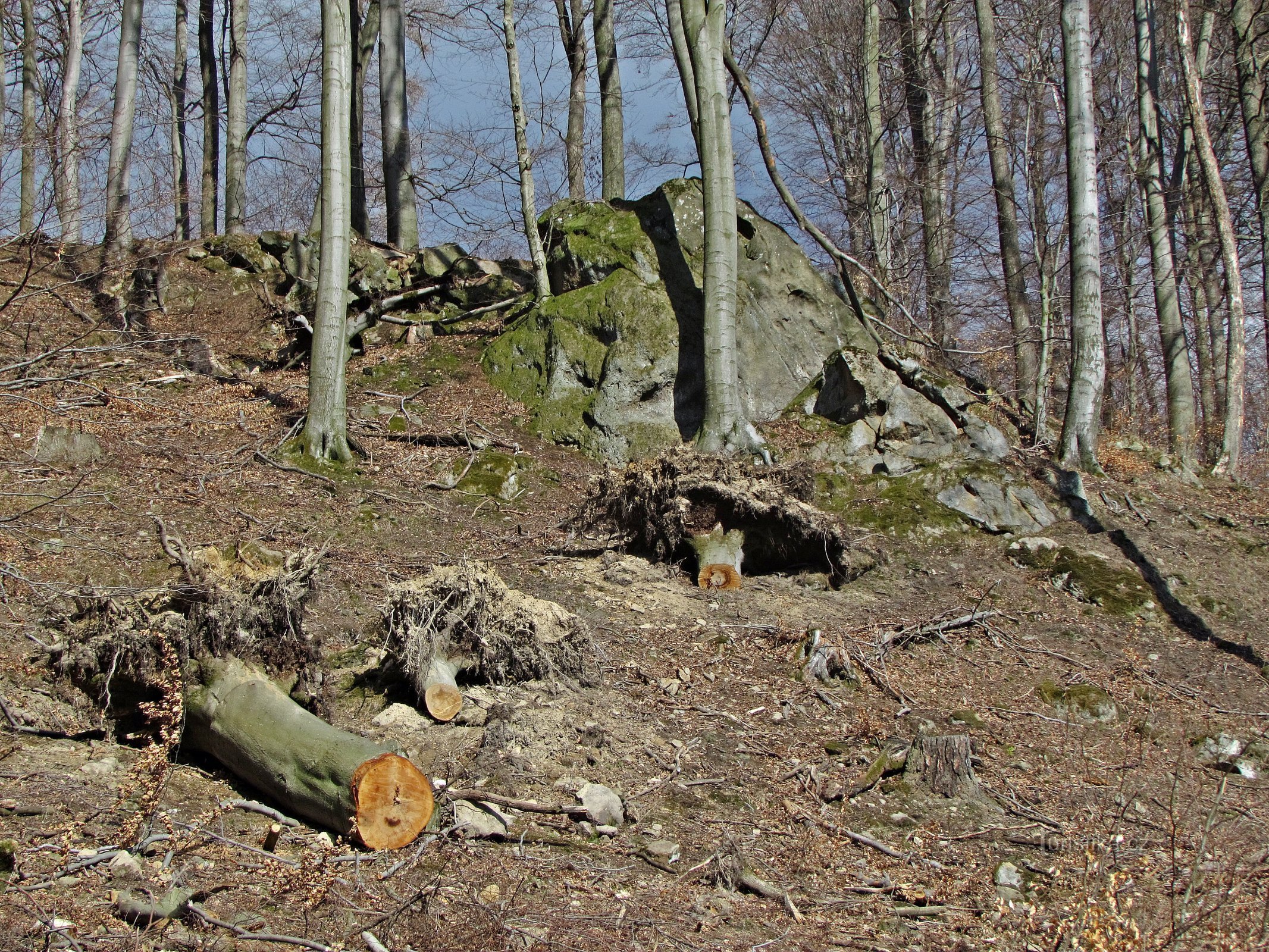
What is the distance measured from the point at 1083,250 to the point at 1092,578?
4.96 m

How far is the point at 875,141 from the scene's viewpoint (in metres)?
16.5

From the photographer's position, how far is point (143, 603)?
4.62 metres

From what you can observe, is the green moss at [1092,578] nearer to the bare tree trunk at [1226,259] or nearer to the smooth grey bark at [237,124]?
the bare tree trunk at [1226,259]

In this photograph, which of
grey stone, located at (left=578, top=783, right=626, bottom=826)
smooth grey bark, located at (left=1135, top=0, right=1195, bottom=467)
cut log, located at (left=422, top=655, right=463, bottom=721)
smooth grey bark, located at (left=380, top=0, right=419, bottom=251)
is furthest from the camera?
smooth grey bark, located at (left=380, top=0, right=419, bottom=251)

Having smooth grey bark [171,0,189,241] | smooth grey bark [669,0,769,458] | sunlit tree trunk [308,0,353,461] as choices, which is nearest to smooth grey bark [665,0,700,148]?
smooth grey bark [669,0,769,458]

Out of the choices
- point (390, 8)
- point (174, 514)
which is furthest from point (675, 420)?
point (390, 8)

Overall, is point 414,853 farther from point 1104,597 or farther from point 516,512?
point 1104,597

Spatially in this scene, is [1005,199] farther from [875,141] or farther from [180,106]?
[180,106]

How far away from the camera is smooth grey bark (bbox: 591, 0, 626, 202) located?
54.3 feet

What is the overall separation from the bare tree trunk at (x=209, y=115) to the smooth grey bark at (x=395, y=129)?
475 centimetres

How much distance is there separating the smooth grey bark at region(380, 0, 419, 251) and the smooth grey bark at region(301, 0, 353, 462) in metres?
7.18

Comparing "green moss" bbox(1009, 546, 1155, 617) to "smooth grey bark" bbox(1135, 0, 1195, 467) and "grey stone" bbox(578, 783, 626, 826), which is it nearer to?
"grey stone" bbox(578, 783, 626, 826)

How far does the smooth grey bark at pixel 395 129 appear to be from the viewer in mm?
16531

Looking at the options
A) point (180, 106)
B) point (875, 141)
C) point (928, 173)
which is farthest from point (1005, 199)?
point (180, 106)
